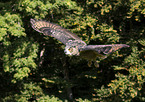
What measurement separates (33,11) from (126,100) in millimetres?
4153

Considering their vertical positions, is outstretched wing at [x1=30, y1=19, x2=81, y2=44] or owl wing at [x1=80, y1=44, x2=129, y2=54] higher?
outstretched wing at [x1=30, y1=19, x2=81, y2=44]

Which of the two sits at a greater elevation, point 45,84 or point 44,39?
point 44,39

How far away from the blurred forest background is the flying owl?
156 centimetres

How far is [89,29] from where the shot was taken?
8.06m

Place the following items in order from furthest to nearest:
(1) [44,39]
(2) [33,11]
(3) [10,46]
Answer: (1) [44,39]
(3) [10,46]
(2) [33,11]

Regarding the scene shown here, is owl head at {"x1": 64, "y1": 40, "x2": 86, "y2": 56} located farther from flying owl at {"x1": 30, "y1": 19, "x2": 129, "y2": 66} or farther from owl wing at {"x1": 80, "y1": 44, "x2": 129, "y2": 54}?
owl wing at {"x1": 80, "y1": 44, "x2": 129, "y2": 54}

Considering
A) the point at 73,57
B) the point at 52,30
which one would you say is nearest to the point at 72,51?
the point at 52,30

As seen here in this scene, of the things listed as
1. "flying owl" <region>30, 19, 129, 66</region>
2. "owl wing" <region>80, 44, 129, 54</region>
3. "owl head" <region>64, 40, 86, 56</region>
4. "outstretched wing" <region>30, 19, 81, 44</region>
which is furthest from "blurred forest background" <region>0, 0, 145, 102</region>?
"owl wing" <region>80, 44, 129, 54</region>

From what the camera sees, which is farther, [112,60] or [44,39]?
[44,39]

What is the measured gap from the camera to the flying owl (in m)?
3.85

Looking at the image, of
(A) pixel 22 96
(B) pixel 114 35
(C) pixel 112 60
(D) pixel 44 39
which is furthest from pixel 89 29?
(A) pixel 22 96

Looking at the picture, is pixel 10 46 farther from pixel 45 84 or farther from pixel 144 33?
pixel 144 33

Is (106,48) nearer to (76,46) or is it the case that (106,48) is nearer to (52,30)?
(76,46)

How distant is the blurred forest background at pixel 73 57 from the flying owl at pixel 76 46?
1.56 meters
